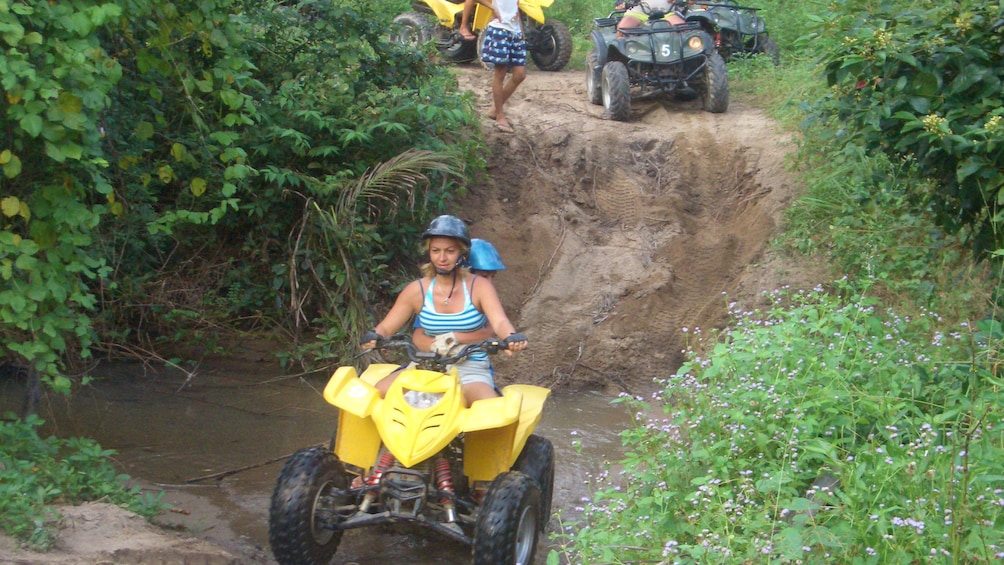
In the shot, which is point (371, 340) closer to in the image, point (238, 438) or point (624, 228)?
point (238, 438)

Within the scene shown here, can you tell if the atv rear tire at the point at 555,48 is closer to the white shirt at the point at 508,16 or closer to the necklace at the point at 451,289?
the white shirt at the point at 508,16

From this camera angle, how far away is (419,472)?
4504 millimetres

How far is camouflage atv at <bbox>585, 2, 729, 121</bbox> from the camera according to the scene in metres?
10.6

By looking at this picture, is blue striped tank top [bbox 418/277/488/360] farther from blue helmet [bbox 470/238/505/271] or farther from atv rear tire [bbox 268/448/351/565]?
atv rear tire [bbox 268/448/351/565]

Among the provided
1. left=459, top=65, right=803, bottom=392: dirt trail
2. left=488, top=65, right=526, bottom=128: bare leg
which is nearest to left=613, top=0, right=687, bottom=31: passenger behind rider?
left=459, top=65, right=803, bottom=392: dirt trail

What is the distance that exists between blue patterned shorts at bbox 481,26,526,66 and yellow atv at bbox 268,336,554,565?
5429 millimetres

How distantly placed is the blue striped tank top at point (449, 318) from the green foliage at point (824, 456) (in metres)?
0.99

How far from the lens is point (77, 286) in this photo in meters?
4.94

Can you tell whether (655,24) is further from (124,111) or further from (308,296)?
(124,111)

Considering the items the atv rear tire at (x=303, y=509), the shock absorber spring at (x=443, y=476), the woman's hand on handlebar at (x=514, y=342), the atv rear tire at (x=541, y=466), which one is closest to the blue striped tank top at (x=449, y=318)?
the woman's hand on handlebar at (x=514, y=342)

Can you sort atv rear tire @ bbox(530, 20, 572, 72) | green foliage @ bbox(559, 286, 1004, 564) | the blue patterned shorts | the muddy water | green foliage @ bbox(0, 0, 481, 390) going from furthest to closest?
atv rear tire @ bbox(530, 20, 572, 72) < the blue patterned shorts < green foliage @ bbox(0, 0, 481, 390) < the muddy water < green foliage @ bbox(559, 286, 1004, 564)

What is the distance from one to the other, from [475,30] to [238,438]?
663cm

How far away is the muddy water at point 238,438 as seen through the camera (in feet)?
17.2

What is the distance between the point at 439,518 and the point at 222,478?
1972 mm
